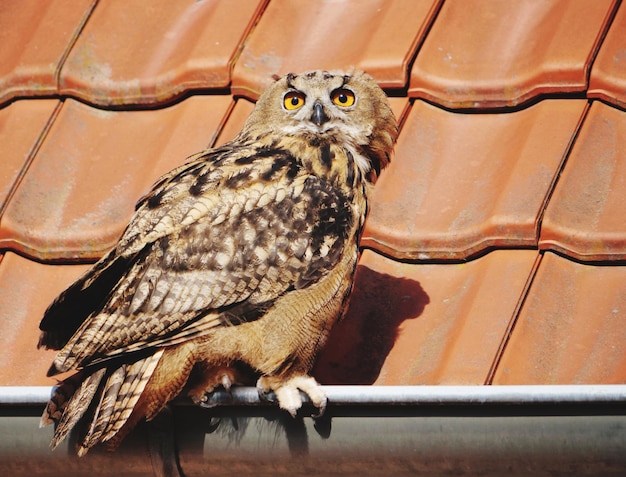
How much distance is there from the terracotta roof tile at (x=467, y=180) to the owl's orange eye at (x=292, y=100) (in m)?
0.28

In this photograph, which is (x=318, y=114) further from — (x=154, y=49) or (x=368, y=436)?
(x=368, y=436)

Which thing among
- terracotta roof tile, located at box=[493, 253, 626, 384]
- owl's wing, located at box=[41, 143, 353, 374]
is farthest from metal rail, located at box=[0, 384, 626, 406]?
terracotta roof tile, located at box=[493, 253, 626, 384]

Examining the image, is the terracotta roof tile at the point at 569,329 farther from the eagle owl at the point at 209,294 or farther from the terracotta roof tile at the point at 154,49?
the terracotta roof tile at the point at 154,49

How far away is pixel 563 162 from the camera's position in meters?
2.56

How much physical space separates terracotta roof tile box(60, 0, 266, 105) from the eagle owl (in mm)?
413

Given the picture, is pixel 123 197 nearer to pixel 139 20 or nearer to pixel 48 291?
pixel 48 291

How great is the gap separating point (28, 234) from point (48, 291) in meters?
0.19

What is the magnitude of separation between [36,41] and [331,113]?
978mm

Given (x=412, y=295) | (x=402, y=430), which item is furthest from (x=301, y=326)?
(x=402, y=430)

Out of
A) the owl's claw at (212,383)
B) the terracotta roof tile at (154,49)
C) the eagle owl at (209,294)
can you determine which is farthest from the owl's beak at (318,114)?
the owl's claw at (212,383)

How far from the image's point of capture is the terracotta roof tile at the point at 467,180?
2490 millimetres

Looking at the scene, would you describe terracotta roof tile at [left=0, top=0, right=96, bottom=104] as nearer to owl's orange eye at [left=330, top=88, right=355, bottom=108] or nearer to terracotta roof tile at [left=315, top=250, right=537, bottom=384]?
owl's orange eye at [left=330, top=88, right=355, bottom=108]

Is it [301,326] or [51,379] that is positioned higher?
[301,326]

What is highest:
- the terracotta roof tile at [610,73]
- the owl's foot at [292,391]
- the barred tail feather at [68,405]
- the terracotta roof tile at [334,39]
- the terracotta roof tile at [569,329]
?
the terracotta roof tile at [610,73]
